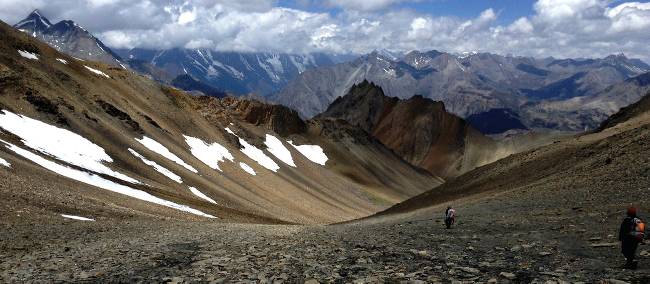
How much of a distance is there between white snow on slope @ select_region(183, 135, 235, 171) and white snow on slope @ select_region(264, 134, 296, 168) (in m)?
26.0

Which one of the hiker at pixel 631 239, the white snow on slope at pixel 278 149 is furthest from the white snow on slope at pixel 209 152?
the hiker at pixel 631 239

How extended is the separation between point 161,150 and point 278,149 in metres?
58.9

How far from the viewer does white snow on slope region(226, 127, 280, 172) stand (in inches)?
4564

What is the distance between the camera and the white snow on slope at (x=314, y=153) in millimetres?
165250

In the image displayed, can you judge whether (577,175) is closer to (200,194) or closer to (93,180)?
(93,180)

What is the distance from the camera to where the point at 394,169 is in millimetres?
192500

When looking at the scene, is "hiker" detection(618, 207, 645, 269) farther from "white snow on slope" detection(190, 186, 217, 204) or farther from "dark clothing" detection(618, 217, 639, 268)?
"white snow on slope" detection(190, 186, 217, 204)

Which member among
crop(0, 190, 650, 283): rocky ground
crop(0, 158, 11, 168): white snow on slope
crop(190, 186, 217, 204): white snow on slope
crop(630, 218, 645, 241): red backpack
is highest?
crop(0, 158, 11, 168): white snow on slope

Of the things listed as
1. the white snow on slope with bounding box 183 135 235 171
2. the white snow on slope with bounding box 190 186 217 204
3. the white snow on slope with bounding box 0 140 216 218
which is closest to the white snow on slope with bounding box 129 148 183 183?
the white snow on slope with bounding box 190 186 217 204

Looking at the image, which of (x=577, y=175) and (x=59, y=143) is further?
(x=59, y=143)

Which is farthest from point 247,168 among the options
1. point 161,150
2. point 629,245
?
point 629,245

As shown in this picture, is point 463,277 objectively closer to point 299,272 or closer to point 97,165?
point 299,272

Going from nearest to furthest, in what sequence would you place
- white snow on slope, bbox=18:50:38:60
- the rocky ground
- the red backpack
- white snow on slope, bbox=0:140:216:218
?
1. the red backpack
2. the rocky ground
3. white snow on slope, bbox=0:140:216:218
4. white snow on slope, bbox=18:50:38:60

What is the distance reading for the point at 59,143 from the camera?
60344 mm
